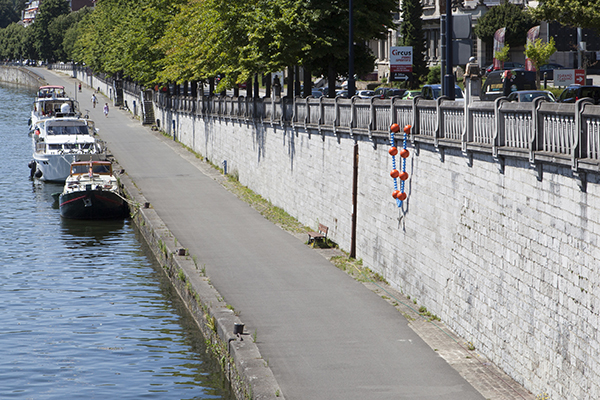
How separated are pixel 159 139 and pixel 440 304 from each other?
44655mm

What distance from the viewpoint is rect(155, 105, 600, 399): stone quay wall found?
11688 millimetres

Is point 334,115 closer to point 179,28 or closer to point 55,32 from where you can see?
point 179,28

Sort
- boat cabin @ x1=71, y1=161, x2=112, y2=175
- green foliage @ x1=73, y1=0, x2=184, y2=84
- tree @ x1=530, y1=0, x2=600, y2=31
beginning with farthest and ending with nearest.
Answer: green foliage @ x1=73, y1=0, x2=184, y2=84
boat cabin @ x1=71, y1=161, x2=112, y2=175
tree @ x1=530, y1=0, x2=600, y2=31

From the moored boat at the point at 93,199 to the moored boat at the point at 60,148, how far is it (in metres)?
8.68

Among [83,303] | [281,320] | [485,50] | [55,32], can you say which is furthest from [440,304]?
[55,32]

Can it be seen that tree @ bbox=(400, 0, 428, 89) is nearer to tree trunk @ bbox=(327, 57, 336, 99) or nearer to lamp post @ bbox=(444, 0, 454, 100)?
tree trunk @ bbox=(327, 57, 336, 99)

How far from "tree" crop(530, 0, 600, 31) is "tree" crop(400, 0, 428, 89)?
40.4 m

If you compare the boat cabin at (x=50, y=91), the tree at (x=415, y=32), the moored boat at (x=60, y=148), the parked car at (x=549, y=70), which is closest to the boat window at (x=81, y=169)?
the moored boat at (x=60, y=148)

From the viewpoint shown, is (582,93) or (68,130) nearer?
(582,93)

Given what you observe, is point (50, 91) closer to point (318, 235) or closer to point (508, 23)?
point (508, 23)

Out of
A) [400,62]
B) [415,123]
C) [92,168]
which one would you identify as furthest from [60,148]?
[415,123]

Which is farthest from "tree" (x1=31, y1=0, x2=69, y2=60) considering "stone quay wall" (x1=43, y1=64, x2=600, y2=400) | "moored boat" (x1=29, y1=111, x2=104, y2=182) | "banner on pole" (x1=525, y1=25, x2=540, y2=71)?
"stone quay wall" (x1=43, y1=64, x2=600, y2=400)

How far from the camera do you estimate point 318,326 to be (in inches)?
647

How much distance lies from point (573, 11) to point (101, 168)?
2176cm
